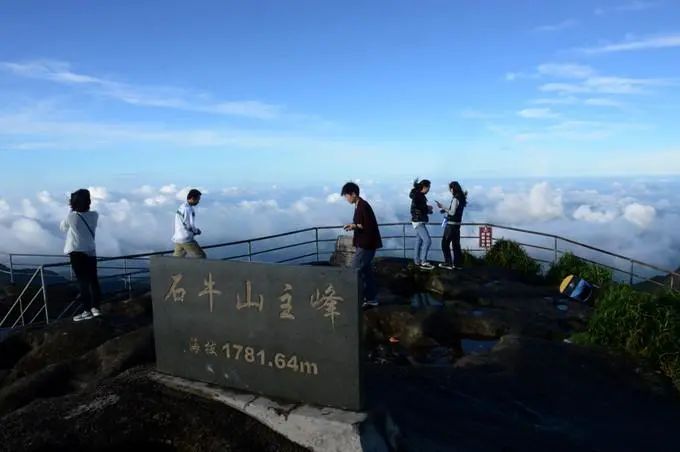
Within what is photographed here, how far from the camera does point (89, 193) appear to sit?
7035 millimetres

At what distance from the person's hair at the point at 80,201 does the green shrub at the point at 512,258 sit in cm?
883

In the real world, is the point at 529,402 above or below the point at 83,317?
below

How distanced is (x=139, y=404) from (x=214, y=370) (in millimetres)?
627

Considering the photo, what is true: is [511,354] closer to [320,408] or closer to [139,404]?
[320,408]

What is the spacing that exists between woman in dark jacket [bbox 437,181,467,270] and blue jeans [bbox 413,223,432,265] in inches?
18.9

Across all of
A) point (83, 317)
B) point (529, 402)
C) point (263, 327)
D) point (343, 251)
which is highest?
point (263, 327)

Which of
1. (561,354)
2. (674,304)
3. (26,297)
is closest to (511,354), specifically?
(561,354)

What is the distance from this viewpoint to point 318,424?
3527 mm

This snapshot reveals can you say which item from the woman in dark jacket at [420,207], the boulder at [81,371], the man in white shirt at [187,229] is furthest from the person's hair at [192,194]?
the woman in dark jacket at [420,207]

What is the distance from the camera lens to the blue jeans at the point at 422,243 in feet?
34.7

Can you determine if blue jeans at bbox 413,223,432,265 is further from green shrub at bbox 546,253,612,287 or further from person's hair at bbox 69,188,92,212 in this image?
person's hair at bbox 69,188,92,212

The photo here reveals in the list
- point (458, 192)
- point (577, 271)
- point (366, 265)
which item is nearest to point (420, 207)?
point (458, 192)

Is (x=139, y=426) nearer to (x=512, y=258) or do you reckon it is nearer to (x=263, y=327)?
(x=263, y=327)

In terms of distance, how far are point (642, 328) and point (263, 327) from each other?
17.8ft
